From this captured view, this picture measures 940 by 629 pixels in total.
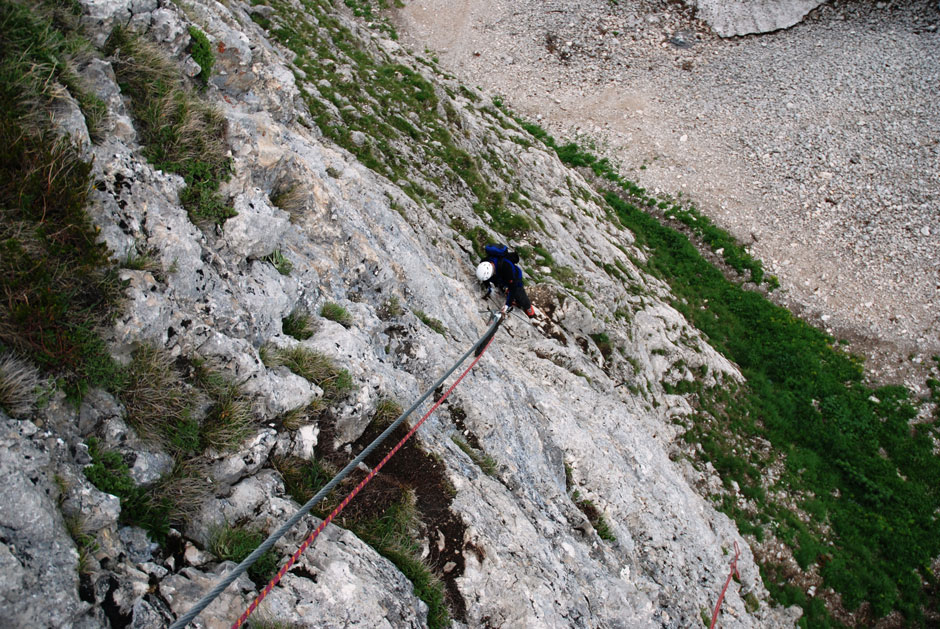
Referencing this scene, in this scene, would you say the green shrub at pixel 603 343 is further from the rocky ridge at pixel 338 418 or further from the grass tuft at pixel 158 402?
the grass tuft at pixel 158 402

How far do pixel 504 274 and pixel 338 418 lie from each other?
25.6 ft

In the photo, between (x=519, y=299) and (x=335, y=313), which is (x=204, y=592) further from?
(x=519, y=299)

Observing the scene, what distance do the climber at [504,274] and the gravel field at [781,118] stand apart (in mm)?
16768

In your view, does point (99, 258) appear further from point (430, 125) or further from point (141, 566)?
point (430, 125)

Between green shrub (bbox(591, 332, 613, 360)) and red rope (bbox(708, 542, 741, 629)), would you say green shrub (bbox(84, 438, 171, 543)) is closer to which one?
red rope (bbox(708, 542, 741, 629))

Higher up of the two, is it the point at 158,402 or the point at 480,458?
the point at 158,402

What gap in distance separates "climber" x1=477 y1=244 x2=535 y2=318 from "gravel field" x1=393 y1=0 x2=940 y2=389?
55.0ft

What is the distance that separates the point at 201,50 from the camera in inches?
308

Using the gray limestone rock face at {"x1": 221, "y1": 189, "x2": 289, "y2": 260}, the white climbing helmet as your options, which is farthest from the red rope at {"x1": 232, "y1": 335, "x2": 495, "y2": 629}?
the white climbing helmet

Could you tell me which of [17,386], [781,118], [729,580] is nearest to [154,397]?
[17,386]

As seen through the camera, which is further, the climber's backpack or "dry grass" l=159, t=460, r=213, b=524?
the climber's backpack

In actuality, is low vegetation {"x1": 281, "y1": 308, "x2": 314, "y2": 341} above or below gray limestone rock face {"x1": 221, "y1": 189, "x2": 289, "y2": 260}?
below

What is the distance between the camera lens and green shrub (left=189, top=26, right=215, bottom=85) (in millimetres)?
7668

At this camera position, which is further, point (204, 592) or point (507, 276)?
point (507, 276)
